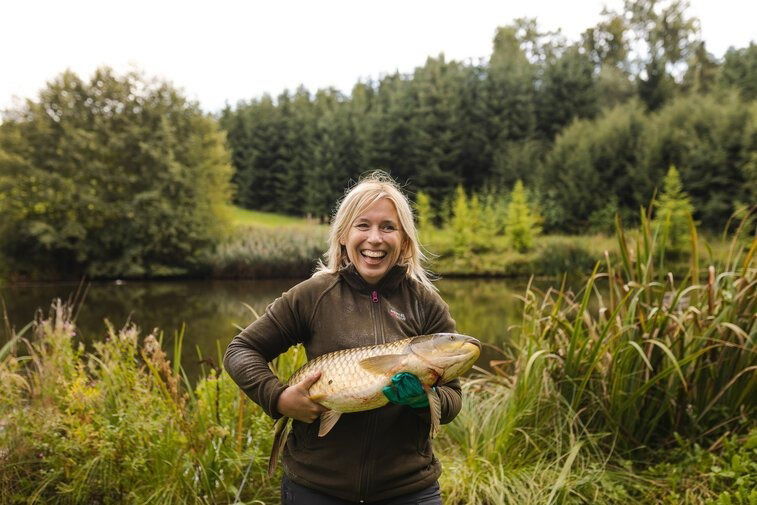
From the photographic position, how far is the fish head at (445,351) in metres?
1.56

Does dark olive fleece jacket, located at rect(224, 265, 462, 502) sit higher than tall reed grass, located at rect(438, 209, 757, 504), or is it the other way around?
dark olive fleece jacket, located at rect(224, 265, 462, 502)

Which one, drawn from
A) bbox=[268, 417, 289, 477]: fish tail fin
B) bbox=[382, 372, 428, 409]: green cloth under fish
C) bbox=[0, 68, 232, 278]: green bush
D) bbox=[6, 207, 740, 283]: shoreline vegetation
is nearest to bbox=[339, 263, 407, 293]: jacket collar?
bbox=[382, 372, 428, 409]: green cloth under fish

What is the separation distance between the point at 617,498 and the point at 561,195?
85.4 ft

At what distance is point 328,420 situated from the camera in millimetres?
1624

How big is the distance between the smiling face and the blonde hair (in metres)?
0.02

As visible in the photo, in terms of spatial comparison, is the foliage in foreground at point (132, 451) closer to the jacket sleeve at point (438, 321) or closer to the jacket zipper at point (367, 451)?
the jacket zipper at point (367, 451)

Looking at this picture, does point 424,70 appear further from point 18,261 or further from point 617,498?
point 617,498

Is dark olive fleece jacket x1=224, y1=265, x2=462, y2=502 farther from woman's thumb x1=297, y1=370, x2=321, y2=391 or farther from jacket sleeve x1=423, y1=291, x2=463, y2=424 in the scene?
woman's thumb x1=297, y1=370, x2=321, y2=391

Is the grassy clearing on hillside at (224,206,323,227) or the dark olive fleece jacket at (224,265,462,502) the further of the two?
the grassy clearing on hillside at (224,206,323,227)

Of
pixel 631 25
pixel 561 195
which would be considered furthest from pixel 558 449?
pixel 631 25

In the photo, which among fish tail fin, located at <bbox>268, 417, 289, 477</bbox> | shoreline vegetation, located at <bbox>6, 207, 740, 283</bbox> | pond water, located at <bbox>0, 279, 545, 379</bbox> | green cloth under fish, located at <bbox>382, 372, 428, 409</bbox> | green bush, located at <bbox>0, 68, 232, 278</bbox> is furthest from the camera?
green bush, located at <bbox>0, 68, 232, 278</bbox>

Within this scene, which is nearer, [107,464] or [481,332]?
[107,464]

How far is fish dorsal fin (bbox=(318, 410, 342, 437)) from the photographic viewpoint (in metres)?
1.61

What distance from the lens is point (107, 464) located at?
2.75m
